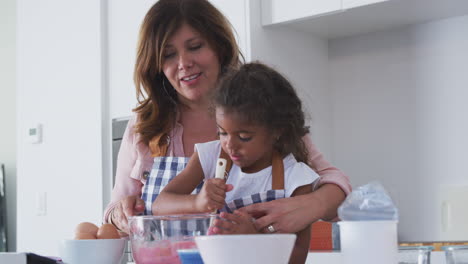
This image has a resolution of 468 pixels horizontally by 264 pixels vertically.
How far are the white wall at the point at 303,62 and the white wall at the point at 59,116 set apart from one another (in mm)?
857

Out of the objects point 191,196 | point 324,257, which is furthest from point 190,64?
point 324,257

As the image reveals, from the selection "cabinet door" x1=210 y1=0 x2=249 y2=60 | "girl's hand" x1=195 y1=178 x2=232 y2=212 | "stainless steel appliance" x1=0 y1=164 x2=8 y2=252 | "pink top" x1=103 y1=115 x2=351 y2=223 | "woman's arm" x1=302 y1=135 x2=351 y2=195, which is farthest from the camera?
"stainless steel appliance" x1=0 y1=164 x2=8 y2=252

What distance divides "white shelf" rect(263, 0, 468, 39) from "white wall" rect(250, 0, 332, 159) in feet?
0.15

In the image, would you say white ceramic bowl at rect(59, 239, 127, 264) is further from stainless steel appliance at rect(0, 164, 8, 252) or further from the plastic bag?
stainless steel appliance at rect(0, 164, 8, 252)

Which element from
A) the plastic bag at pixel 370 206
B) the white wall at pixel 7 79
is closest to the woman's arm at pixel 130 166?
the plastic bag at pixel 370 206

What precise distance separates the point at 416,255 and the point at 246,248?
27 centimetres

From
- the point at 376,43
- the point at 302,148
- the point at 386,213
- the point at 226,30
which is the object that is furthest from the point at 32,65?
the point at 386,213

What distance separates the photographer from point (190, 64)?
161 centimetres

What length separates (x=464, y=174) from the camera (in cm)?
253

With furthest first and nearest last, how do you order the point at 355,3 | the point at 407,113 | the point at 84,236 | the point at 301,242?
1. the point at 407,113
2. the point at 355,3
3. the point at 301,242
4. the point at 84,236

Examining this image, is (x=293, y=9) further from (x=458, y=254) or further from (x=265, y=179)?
(x=458, y=254)

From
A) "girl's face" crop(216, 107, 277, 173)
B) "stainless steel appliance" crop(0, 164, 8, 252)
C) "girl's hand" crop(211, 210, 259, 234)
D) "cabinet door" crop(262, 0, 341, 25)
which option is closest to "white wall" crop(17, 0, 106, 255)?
"stainless steel appliance" crop(0, 164, 8, 252)

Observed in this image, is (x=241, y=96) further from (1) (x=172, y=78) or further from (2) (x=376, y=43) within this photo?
(2) (x=376, y=43)

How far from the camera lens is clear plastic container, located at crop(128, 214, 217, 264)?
3.34 feet
